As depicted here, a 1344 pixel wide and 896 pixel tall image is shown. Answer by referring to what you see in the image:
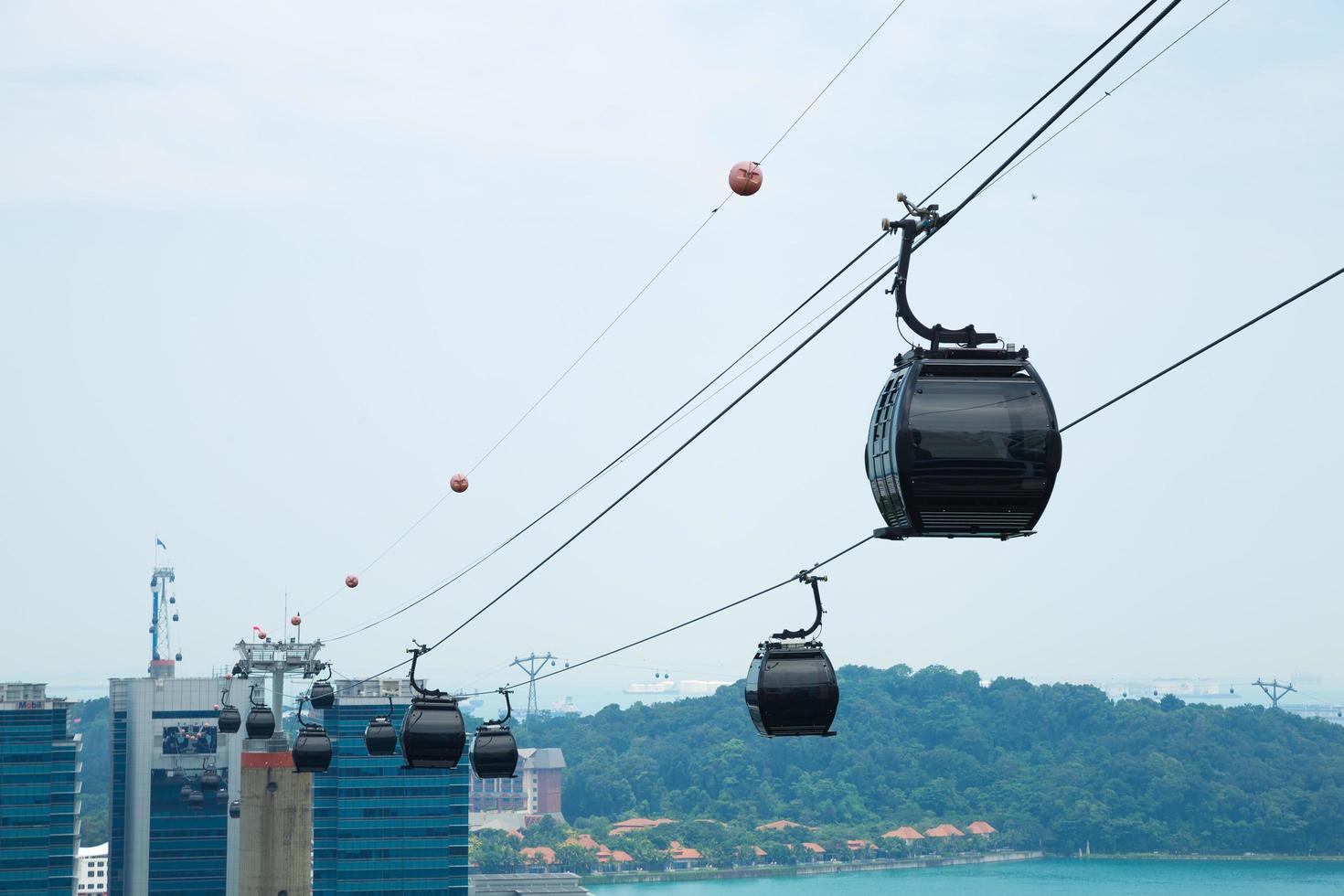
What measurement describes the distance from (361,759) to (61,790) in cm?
3265

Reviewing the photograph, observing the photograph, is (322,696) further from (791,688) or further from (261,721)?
(791,688)

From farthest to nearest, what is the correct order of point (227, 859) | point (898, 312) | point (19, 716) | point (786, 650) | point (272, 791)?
point (227, 859)
point (19, 716)
point (272, 791)
point (786, 650)
point (898, 312)

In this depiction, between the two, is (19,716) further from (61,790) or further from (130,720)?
(130,720)

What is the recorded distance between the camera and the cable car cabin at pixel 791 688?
16.0 meters

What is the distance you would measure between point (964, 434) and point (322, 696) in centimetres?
3968

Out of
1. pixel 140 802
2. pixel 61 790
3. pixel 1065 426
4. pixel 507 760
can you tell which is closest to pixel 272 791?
pixel 507 760

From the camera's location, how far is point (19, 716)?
142625 millimetres

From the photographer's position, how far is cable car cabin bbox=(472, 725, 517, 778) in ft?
84.2

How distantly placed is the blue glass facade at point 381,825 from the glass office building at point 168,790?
31.4 m

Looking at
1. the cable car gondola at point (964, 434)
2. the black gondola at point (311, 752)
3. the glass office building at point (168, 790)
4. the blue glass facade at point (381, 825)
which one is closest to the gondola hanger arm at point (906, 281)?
the cable car gondola at point (964, 434)

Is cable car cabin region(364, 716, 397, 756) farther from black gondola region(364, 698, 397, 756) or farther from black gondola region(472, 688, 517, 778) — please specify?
black gondola region(472, 688, 517, 778)

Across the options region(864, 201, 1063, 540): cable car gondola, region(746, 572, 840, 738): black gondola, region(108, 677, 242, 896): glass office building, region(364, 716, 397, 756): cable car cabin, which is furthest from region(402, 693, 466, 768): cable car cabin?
region(108, 677, 242, 896): glass office building

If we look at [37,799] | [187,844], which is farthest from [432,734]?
[187,844]

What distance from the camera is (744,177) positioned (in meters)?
11.1
